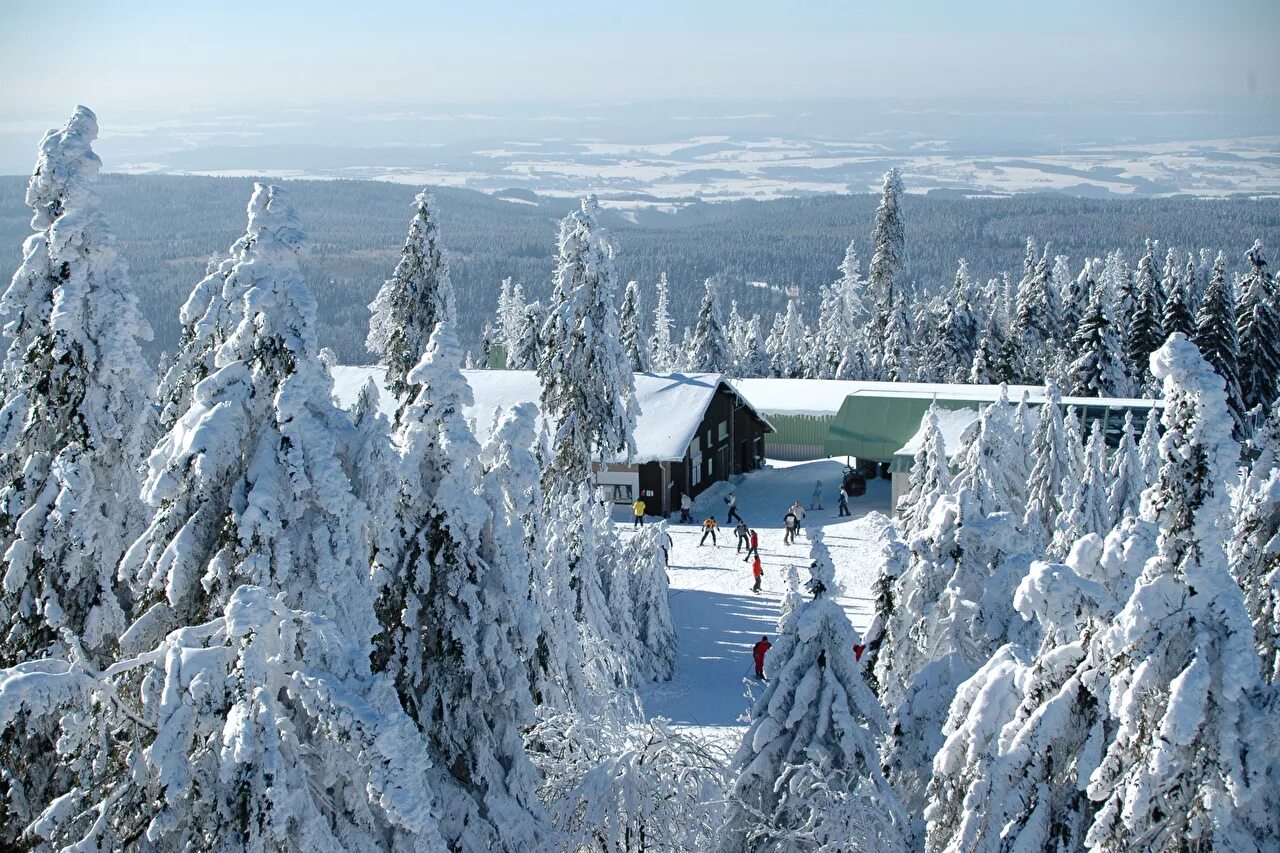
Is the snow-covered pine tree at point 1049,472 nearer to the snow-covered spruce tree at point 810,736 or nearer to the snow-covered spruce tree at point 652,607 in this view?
the snow-covered spruce tree at point 652,607

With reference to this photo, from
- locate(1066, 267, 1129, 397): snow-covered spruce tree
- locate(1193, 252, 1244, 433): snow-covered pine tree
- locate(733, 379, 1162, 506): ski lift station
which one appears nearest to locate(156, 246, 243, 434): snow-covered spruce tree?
locate(733, 379, 1162, 506): ski lift station

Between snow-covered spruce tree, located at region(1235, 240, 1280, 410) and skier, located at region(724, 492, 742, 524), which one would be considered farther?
snow-covered spruce tree, located at region(1235, 240, 1280, 410)

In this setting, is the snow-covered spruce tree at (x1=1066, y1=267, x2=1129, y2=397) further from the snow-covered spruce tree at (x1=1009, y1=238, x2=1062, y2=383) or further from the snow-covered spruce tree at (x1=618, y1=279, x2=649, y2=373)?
the snow-covered spruce tree at (x1=618, y1=279, x2=649, y2=373)

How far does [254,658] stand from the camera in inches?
270

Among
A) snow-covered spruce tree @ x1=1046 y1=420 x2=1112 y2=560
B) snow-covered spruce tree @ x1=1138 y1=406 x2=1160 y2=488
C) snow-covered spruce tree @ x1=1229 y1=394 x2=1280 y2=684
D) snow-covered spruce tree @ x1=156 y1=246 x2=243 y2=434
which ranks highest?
snow-covered spruce tree @ x1=156 y1=246 x2=243 y2=434

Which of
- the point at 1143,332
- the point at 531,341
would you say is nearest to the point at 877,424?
the point at 531,341

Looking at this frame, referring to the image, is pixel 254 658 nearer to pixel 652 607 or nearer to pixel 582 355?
pixel 652 607

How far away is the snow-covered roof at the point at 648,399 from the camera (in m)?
40.5

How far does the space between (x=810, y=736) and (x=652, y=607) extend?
1513 centimetres

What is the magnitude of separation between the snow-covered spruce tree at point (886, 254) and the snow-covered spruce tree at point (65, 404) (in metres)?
57.3

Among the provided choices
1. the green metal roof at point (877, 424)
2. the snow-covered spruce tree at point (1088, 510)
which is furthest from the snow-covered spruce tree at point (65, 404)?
the green metal roof at point (877, 424)

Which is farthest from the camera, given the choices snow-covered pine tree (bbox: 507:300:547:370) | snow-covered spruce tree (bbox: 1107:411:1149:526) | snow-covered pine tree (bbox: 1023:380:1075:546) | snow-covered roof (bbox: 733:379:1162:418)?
snow-covered pine tree (bbox: 507:300:547:370)

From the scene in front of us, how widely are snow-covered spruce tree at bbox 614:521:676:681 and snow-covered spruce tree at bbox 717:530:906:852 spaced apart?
14.3 metres

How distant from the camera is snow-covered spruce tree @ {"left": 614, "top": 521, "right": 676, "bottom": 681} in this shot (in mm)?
25688
